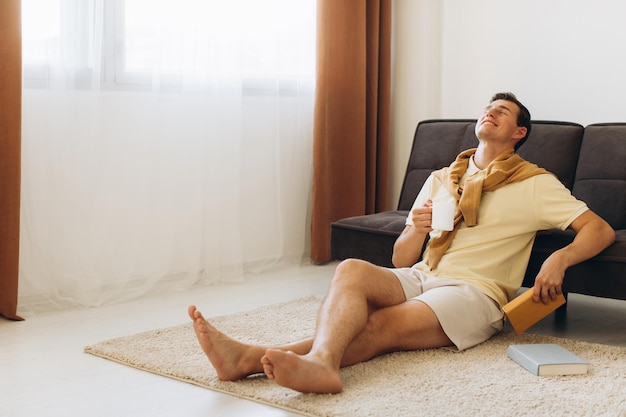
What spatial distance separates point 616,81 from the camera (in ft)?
12.8

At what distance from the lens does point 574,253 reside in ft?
8.50

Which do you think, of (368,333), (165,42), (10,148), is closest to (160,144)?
(165,42)

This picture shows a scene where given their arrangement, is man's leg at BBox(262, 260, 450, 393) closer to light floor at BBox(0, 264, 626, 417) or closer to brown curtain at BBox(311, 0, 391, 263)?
light floor at BBox(0, 264, 626, 417)

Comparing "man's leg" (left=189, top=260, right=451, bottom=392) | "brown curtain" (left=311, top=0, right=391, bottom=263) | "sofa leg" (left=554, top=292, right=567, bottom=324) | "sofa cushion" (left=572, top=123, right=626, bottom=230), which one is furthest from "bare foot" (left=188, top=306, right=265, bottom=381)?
"brown curtain" (left=311, top=0, right=391, bottom=263)

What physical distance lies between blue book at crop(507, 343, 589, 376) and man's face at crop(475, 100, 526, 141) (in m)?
0.73

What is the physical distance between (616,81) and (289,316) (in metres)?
1.99

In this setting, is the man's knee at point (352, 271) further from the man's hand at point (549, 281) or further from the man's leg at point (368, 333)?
the man's hand at point (549, 281)

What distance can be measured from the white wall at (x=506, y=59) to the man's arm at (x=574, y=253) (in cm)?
145

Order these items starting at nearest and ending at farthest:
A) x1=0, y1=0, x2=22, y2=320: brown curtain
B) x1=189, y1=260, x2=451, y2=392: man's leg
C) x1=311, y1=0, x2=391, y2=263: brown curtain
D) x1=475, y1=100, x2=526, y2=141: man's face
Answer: x1=189, y1=260, x2=451, y2=392: man's leg
x1=475, y1=100, x2=526, y2=141: man's face
x1=0, y1=0, x2=22, y2=320: brown curtain
x1=311, y1=0, x2=391, y2=263: brown curtain

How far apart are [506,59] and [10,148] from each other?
8.40 ft

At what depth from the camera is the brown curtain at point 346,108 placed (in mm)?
4289

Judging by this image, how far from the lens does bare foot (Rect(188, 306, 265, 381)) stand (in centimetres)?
222

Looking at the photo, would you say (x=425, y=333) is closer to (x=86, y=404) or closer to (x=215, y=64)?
(x=86, y=404)

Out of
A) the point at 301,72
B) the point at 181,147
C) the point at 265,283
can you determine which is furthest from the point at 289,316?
the point at 301,72
